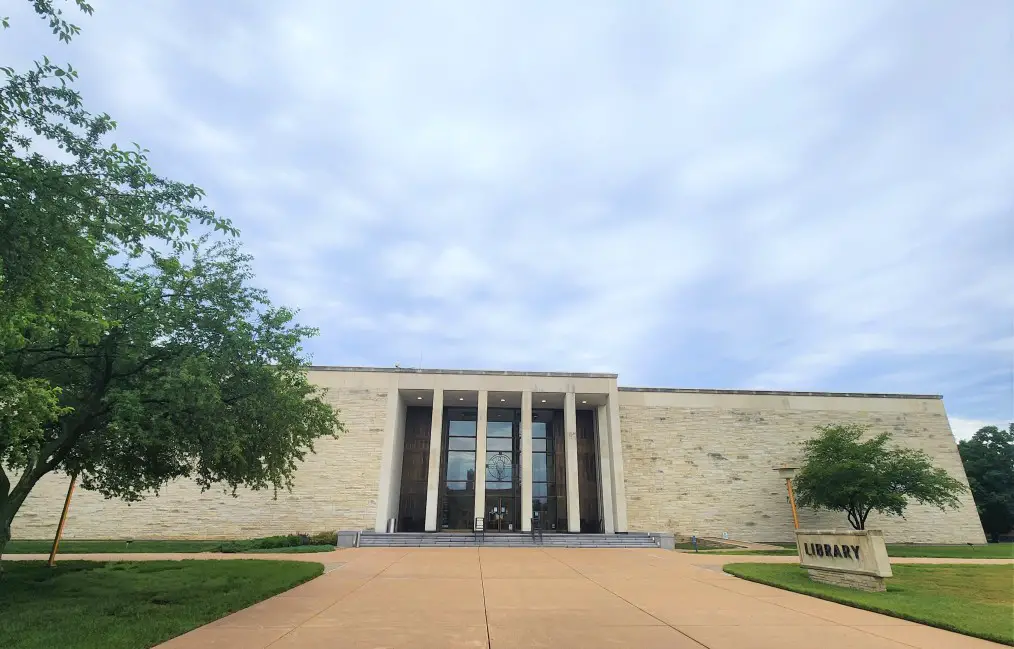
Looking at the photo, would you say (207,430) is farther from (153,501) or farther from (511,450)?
(511,450)

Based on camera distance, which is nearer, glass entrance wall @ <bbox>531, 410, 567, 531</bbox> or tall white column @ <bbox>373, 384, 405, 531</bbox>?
tall white column @ <bbox>373, 384, 405, 531</bbox>

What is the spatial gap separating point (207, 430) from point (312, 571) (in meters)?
5.49

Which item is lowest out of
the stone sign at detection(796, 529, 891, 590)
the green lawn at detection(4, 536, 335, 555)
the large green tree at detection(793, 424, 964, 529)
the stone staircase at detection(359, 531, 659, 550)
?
the green lawn at detection(4, 536, 335, 555)

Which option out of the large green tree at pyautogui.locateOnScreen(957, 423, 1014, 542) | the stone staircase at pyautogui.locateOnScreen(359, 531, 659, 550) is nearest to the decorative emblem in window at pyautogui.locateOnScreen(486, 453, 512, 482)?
the stone staircase at pyautogui.locateOnScreen(359, 531, 659, 550)

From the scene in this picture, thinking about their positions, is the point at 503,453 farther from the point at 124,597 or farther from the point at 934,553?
the point at 124,597

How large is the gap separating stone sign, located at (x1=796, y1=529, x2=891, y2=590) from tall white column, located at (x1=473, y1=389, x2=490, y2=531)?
810 inches

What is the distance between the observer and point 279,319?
12.7 metres

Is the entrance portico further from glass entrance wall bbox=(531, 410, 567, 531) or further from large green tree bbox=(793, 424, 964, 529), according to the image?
large green tree bbox=(793, 424, 964, 529)

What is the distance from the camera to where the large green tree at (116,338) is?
669cm

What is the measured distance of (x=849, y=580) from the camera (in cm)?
1167

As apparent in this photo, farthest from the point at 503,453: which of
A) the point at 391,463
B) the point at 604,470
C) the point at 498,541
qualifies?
the point at 498,541

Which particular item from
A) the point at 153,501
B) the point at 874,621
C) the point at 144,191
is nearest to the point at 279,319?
the point at 144,191

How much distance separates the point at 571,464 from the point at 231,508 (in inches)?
861

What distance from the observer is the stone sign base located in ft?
36.2
